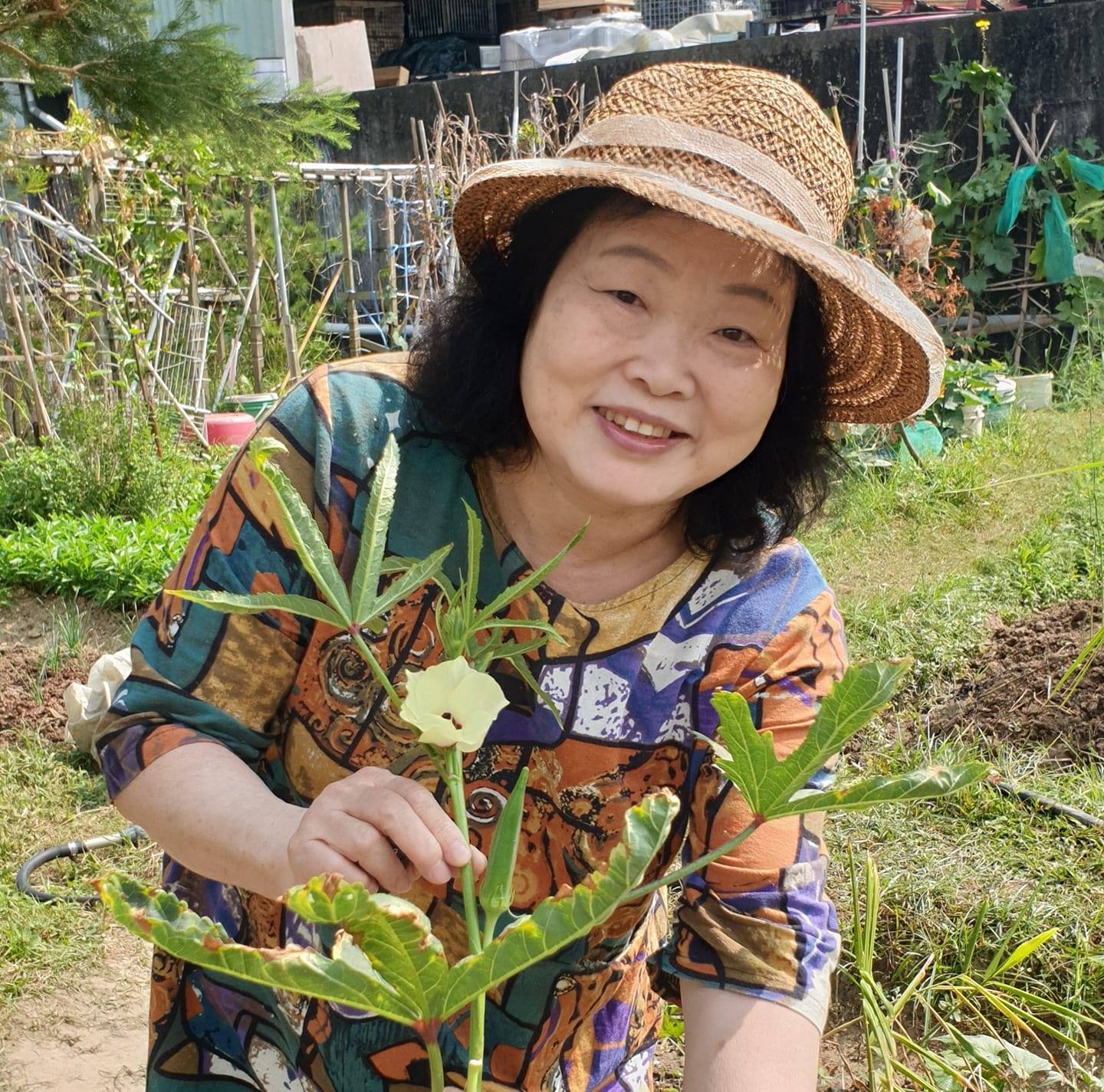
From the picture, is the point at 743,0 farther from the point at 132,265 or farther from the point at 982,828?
the point at 982,828

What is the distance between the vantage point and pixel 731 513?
4.80ft

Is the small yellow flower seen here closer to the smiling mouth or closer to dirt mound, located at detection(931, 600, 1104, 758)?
the smiling mouth

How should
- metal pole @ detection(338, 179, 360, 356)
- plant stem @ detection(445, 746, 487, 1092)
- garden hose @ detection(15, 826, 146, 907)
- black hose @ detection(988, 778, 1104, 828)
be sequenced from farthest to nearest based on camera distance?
metal pole @ detection(338, 179, 360, 356) < garden hose @ detection(15, 826, 146, 907) < black hose @ detection(988, 778, 1104, 828) < plant stem @ detection(445, 746, 487, 1092)

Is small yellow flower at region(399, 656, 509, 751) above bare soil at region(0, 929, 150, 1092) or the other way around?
above

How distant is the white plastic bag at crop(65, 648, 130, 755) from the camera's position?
350 cm

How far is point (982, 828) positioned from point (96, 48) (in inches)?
119

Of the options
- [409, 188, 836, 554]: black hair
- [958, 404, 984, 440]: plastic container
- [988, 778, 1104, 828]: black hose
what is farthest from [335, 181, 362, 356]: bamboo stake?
[409, 188, 836, 554]: black hair

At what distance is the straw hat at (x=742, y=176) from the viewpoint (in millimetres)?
1208

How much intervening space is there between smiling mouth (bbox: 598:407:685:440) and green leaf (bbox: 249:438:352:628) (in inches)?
18.2

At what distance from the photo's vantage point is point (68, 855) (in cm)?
312

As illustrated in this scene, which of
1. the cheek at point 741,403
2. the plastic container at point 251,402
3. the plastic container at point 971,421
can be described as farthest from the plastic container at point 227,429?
the cheek at point 741,403

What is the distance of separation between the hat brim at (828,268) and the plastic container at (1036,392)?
19.3ft

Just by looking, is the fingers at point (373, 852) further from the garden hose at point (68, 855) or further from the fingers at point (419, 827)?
the garden hose at point (68, 855)

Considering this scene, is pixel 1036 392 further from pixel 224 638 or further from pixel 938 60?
pixel 224 638
